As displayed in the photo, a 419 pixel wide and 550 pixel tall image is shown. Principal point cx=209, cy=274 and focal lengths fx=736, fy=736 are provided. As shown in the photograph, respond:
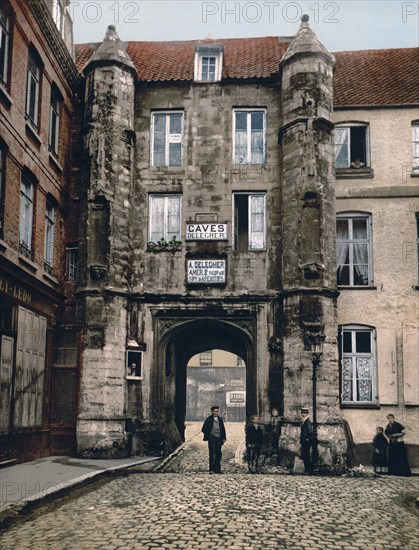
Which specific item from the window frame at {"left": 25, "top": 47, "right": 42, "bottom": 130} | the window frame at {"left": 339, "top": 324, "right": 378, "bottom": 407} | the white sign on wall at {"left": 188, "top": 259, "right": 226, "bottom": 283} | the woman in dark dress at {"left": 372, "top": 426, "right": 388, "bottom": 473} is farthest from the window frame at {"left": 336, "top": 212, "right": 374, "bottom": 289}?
the window frame at {"left": 25, "top": 47, "right": 42, "bottom": 130}

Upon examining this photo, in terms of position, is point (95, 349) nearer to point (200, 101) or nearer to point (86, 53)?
point (200, 101)

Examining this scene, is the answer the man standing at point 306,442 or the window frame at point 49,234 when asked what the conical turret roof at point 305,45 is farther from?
the man standing at point 306,442

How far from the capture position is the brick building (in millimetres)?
16172

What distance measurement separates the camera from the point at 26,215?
18.1 meters

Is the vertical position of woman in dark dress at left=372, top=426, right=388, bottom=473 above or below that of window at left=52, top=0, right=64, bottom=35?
below

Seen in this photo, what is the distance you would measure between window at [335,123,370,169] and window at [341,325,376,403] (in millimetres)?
5238

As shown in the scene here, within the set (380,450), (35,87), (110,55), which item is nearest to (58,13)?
(110,55)

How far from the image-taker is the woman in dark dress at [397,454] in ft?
62.0

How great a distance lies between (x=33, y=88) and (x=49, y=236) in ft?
13.5

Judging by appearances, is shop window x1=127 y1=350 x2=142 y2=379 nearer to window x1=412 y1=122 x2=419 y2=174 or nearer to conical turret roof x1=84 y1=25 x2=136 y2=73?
conical turret roof x1=84 y1=25 x2=136 y2=73

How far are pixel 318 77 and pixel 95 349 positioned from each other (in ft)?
33.9

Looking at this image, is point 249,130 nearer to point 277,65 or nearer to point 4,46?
point 277,65

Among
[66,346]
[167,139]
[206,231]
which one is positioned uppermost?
[167,139]

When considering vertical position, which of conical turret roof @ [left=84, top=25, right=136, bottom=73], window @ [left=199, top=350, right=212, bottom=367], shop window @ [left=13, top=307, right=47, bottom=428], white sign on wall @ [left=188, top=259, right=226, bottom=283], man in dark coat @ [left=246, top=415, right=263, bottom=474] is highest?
conical turret roof @ [left=84, top=25, right=136, bottom=73]
